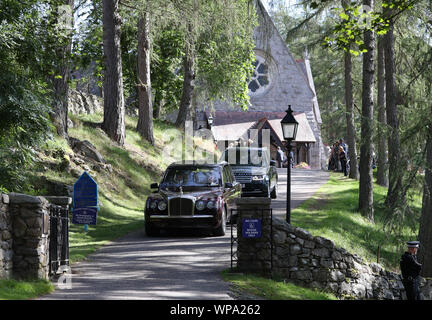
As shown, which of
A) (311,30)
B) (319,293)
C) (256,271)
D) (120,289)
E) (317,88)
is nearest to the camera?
(120,289)

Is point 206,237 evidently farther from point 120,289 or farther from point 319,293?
point 120,289

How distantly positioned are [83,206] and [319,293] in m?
5.99

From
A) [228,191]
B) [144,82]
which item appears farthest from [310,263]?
[144,82]

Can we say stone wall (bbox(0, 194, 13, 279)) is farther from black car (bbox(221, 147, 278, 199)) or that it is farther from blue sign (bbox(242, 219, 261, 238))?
black car (bbox(221, 147, 278, 199))

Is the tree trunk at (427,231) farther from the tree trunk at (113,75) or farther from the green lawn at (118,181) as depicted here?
the tree trunk at (113,75)

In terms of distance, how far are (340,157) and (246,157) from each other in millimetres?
14706

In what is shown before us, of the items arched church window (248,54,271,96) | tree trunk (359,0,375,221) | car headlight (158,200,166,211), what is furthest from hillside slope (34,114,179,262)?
arched church window (248,54,271,96)

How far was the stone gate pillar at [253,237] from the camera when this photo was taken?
12.0m

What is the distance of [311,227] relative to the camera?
1636 centimetres

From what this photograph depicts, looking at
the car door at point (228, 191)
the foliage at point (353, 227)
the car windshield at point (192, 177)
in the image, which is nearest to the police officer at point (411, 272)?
the foliage at point (353, 227)

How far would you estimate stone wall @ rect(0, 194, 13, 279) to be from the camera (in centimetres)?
938

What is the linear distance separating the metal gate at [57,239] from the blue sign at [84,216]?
10.9ft

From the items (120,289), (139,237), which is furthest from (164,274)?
(139,237)

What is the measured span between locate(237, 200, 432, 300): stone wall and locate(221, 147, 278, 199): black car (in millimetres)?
6581
